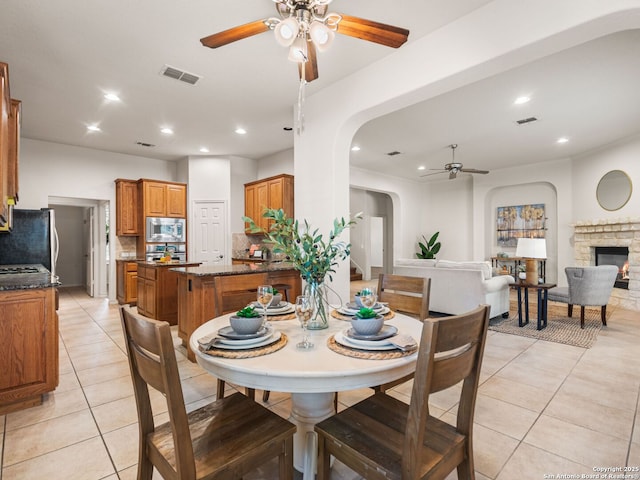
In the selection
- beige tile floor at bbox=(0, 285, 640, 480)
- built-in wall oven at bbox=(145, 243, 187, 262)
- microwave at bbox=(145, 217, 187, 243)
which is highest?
microwave at bbox=(145, 217, 187, 243)

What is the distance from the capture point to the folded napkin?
1263 millimetres

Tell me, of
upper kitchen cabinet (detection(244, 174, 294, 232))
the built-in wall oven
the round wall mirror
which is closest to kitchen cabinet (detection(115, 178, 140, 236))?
the built-in wall oven

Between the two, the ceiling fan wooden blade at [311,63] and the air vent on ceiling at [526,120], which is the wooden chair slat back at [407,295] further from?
the air vent on ceiling at [526,120]

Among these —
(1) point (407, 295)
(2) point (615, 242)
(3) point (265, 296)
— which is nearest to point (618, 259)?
(2) point (615, 242)

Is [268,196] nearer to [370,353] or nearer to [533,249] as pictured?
[533,249]

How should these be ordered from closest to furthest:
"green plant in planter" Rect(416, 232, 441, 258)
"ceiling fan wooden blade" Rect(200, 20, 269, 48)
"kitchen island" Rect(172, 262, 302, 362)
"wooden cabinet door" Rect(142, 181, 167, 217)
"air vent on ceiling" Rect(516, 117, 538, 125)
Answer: "ceiling fan wooden blade" Rect(200, 20, 269, 48)
"kitchen island" Rect(172, 262, 302, 362)
"air vent on ceiling" Rect(516, 117, 538, 125)
"wooden cabinet door" Rect(142, 181, 167, 217)
"green plant in planter" Rect(416, 232, 441, 258)

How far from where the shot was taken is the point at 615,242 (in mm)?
5949

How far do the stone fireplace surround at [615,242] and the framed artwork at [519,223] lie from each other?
3.08ft

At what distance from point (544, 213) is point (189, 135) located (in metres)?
7.84

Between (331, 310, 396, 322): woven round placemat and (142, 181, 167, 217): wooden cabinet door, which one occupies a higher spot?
(142, 181, 167, 217): wooden cabinet door

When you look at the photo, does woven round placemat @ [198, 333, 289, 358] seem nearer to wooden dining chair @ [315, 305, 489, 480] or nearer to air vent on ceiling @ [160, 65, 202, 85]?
wooden dining chair @ [315, 305, 489, 480]

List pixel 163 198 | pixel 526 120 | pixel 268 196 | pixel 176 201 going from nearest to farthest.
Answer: pixel 526 120, pixel 268 196, pixel 163 198, pixel 176 201

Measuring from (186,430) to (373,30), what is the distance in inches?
85.8

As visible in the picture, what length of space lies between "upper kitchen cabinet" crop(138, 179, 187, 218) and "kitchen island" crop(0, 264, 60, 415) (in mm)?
4046
